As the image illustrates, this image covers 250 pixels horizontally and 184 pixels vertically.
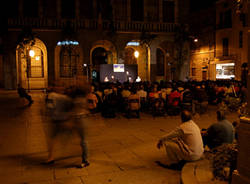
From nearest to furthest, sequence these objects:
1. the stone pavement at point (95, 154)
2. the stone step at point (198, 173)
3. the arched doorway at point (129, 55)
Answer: the stone step at point (198, 173), the stone pavement at point (95, 154), the arched doorway at point (129, 55)

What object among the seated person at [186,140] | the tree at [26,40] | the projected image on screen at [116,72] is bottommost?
the seated person at [186,140]

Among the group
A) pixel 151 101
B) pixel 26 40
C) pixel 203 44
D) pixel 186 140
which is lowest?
pixel 186 140

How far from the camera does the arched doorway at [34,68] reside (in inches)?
865

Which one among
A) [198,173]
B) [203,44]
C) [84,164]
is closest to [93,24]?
[203,44]

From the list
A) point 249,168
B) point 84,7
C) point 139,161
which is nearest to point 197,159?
point 139,161

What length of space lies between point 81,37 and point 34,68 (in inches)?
197

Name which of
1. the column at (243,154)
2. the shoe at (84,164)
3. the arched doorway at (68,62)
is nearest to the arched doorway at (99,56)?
the arched doorway at (68,62)

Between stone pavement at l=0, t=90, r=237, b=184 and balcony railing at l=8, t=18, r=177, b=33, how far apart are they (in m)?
13.3

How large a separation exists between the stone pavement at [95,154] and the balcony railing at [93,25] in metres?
13.3

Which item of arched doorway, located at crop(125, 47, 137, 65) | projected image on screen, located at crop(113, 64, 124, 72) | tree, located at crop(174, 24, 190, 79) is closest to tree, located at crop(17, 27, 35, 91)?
projected image on screen, located at crop(113, 64, 124, 72)

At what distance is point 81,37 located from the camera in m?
22.6

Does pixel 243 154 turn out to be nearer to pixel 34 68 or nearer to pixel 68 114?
pixel 68 114

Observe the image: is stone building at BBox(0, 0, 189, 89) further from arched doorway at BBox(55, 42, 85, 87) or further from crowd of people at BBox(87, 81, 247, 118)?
crowd of people at BBox(87, 81, 247, 118)

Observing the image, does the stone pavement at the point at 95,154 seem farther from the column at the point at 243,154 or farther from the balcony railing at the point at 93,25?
the balcony railing at the point at 93,25
